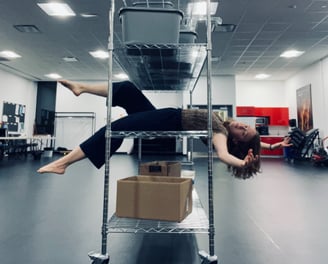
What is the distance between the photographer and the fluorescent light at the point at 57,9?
186 inches

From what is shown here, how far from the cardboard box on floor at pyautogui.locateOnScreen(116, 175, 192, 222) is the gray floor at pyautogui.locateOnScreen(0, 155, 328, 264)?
11.4 inches

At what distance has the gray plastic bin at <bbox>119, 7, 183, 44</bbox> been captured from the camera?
145 centimetres

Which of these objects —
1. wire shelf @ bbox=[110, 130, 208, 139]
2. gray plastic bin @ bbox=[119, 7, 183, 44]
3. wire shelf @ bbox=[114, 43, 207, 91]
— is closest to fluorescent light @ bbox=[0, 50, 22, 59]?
wire shelf @ bbox=[114, 43, 207, 91]

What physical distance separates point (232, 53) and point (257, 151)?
241 inches

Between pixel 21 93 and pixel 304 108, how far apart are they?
1070 centimetres

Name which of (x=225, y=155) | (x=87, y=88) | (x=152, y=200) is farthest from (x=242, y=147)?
(x=87, y=88)

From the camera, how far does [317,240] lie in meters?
1.76

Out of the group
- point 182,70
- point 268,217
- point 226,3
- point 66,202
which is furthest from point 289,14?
point 66,202

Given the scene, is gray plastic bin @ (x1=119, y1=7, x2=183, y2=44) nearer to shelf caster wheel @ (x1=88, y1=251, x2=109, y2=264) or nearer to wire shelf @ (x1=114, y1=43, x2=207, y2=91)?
wire shelf @ (x1=114, y1=43, x2=207, y2=91)

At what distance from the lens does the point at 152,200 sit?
1376 mm

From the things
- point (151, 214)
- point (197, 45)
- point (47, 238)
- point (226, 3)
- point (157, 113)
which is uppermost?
point (226, 3)

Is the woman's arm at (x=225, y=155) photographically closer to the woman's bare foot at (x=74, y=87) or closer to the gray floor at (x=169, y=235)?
the gray floor at (x=169, y=235)

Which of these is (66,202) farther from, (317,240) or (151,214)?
(317,240)

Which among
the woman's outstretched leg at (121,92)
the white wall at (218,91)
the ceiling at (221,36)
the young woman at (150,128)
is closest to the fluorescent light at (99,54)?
the ceiling at (221,36)
